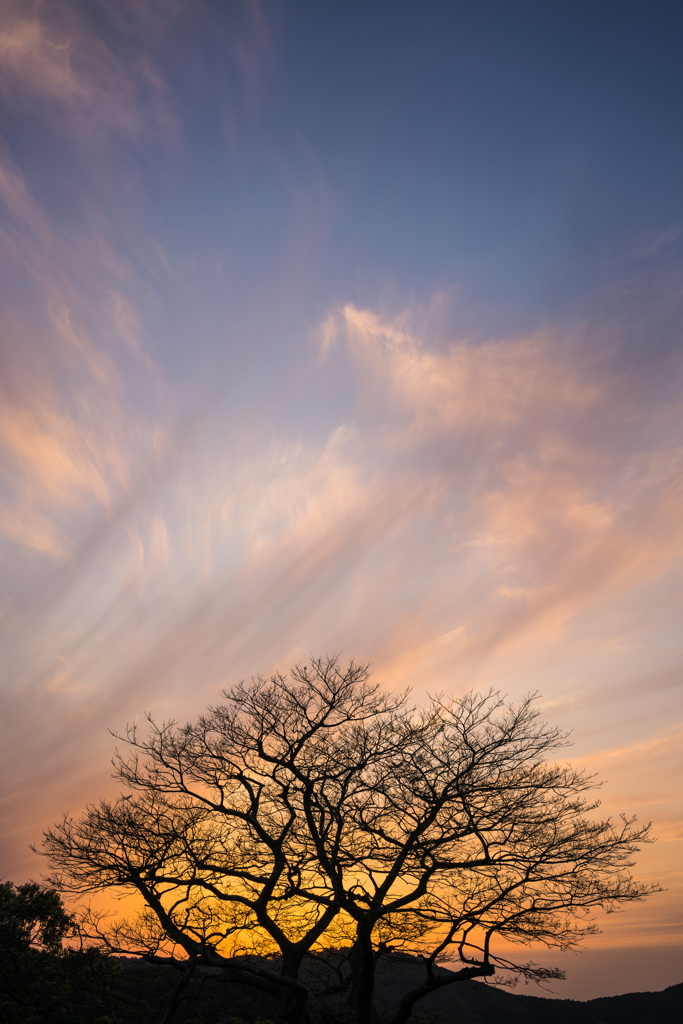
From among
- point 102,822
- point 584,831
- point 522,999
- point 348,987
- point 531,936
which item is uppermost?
point 102,822

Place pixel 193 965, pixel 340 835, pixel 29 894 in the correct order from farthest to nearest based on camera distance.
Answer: pixel 29 894
pixel 340 835
pixel 193 965

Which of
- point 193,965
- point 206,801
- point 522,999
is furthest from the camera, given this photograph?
point 522,999

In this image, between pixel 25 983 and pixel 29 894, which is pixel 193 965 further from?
pixel 29 894

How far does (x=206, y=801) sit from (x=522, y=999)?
8671cm

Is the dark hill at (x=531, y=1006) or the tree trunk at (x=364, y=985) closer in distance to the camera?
the tree trunk at (x=364, y=985)

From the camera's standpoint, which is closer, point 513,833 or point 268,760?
point 513,833

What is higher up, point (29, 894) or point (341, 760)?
point (341, 760)

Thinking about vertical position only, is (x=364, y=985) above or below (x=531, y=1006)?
above

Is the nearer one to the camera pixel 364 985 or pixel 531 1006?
pixel 364 985

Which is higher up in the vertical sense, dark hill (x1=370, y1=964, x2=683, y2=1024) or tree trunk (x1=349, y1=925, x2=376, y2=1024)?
tree trunk (x1=349, y1=925, x2=376, y2=1024)

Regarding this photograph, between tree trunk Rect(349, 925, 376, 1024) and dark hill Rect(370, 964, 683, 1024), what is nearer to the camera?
tree trunk Rect(349, 925, 376, 1024)

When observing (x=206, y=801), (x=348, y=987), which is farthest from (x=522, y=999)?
(x=206, y=801)

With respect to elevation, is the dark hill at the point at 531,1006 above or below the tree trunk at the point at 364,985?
below

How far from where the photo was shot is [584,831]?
1483cm
